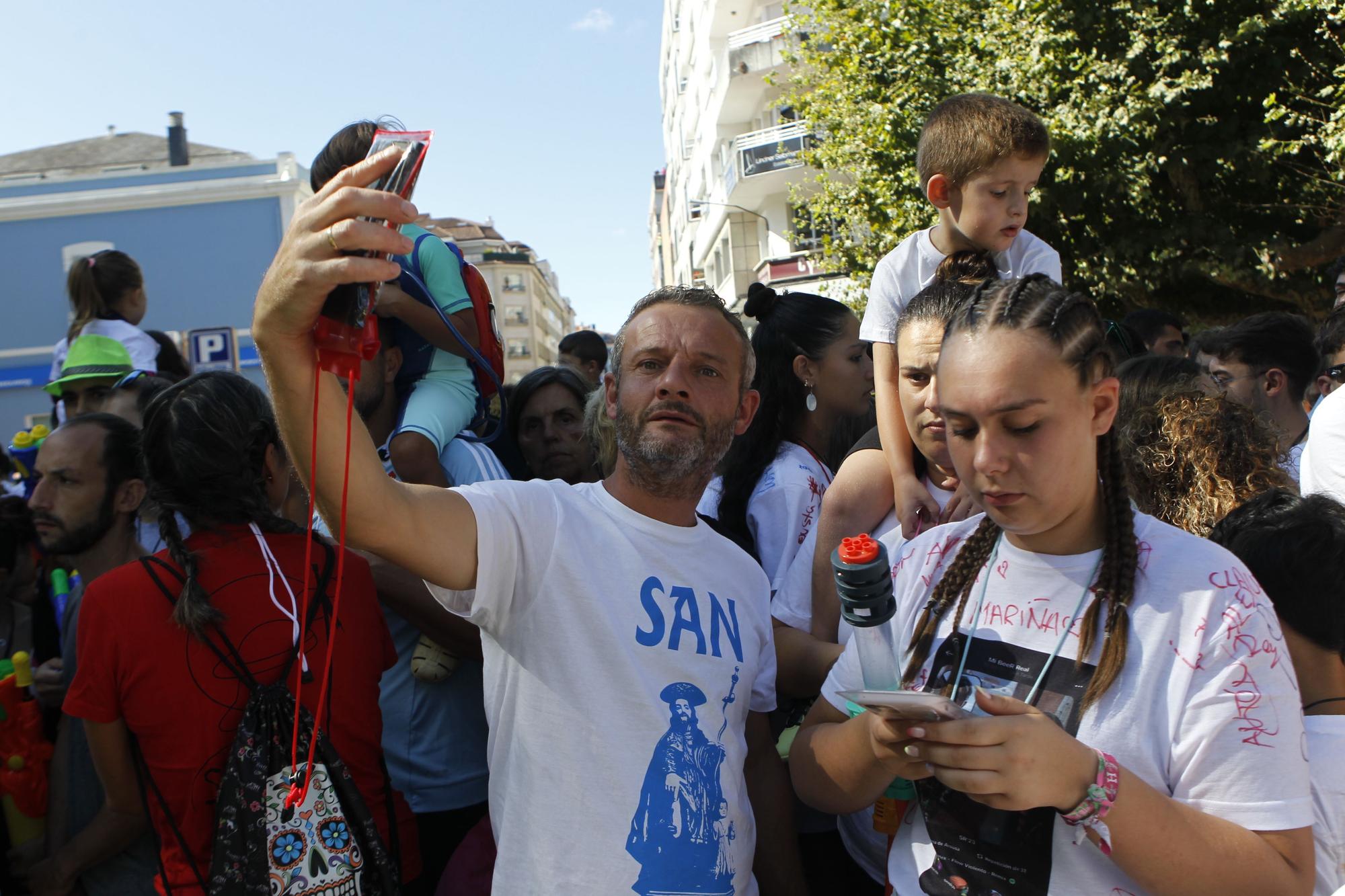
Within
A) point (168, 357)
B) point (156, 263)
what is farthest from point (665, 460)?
point (156, 263)

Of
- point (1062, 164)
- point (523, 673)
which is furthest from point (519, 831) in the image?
point (1062, 164)

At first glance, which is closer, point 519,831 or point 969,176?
point 519,831

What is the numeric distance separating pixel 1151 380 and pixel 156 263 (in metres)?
31.4

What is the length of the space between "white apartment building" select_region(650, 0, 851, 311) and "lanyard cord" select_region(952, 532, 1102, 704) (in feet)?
56.7

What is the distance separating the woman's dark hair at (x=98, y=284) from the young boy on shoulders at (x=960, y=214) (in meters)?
3.85

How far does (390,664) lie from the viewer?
264 cm

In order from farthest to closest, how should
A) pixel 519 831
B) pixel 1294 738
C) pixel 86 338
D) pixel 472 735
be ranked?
1. pixel 86 338
2. pixel 472 735
3. pixel 519 831
4. pixel 1294 738

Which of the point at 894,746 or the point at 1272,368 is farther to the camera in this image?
the point at 1272,368

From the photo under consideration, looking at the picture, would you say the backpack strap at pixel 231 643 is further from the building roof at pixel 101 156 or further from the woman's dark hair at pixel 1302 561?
the building roof at pixel 101 156

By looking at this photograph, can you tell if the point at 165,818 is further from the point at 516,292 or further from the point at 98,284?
the point at 516,292

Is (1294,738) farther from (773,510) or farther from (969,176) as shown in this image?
(969,176)

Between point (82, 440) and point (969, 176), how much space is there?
2888 millimetres

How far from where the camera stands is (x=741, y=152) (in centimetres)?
2889

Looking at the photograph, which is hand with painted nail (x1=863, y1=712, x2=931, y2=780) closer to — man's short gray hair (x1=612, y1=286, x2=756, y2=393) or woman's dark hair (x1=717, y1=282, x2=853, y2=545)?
man's short gray hair (x1=612, y1=286, x2=756, y2=393)
